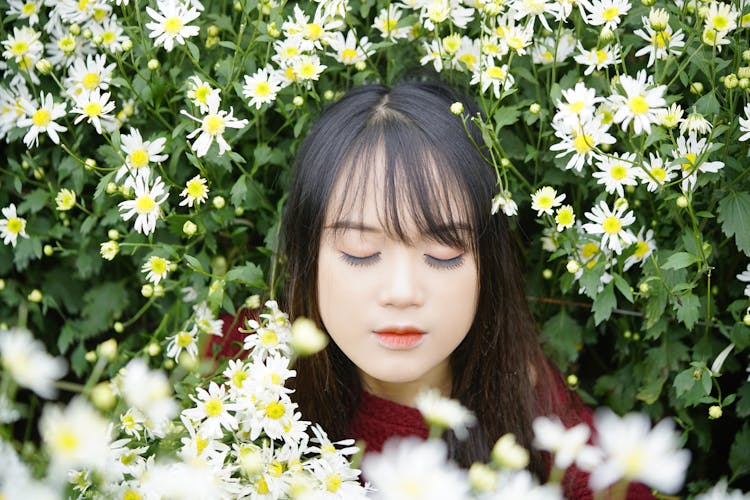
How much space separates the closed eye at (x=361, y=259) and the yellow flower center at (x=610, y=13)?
2.04 ft

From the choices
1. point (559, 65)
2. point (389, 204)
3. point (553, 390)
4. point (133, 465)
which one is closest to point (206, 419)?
point (133, 465)

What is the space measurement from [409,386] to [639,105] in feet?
2.50

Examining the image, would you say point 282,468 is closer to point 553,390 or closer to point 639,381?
point 553,390

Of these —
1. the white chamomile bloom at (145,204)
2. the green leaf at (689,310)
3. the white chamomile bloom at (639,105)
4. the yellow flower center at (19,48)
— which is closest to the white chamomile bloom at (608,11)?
the white chamomile bloom at (639,105)

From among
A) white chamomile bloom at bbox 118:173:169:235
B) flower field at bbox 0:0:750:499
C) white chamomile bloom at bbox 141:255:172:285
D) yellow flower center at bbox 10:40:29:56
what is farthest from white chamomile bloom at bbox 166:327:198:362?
yellow flower center at bbox 10:40:29:56

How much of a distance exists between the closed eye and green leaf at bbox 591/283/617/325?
47cm

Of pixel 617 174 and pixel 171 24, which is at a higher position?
pixel 171 24

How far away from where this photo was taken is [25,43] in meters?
1.77

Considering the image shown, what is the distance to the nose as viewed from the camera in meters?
1.47

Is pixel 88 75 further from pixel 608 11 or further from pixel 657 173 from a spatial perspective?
pixel 657 173

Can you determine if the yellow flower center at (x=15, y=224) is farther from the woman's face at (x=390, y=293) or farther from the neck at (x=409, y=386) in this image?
the neck at (x=409, y=386)

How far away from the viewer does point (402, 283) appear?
147 centimetres

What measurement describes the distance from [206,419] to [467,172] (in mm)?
656

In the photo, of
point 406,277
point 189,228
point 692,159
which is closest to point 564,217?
point 692,159
